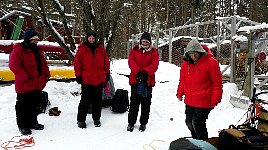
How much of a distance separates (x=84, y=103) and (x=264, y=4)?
101ft

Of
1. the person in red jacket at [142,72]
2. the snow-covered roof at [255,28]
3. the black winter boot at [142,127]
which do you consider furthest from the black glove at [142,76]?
the snow-covered roof at [255,28]

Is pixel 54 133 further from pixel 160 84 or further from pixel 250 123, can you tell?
pixel 160 84

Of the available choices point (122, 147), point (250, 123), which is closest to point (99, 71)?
point (122, 147)

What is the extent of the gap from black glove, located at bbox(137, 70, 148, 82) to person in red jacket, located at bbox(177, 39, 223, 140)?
1.10 m

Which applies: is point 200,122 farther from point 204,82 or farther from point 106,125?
point 106,125

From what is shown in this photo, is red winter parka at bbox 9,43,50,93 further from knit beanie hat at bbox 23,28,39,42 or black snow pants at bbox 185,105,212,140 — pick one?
black snow pants at bbox 185,105,212,140

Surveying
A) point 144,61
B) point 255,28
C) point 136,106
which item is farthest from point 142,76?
point 255,28

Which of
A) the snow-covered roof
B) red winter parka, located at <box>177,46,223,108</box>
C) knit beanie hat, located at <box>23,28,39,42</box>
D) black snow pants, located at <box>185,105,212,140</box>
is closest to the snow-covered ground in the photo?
black snow pants, located at <box>185,105,212,140</box>

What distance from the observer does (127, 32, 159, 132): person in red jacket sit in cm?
539

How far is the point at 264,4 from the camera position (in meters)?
31.9

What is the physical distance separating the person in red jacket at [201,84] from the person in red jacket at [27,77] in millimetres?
2438

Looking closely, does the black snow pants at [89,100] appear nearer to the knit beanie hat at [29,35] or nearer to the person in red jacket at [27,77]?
the person in red jacket at [27,77]

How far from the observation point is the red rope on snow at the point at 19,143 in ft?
15.2

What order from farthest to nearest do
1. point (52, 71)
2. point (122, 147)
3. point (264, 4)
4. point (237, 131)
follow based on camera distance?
point (264, 4), point (52, 71), point (122, 147), point (237, 131)
